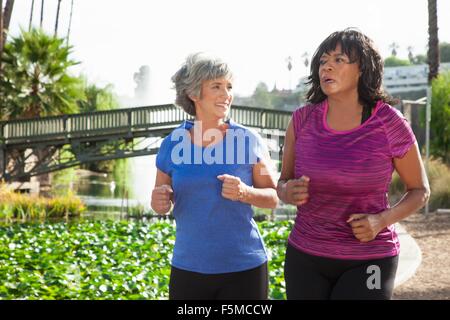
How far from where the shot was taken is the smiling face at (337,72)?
2.58 meters

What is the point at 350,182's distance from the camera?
2.52m

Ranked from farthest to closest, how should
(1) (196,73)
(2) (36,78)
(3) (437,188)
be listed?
1. (2) (36,78)
2. (3) (437,188)
3. (1) (196,73)

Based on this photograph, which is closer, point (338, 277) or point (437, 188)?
point (338, 277)

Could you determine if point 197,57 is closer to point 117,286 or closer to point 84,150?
point 117,286

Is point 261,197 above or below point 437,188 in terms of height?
above

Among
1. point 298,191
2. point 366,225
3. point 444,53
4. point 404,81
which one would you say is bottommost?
point 366,225

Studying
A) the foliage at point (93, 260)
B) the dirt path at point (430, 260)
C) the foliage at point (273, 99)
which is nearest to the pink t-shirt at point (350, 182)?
the foliage at point (93, 260)

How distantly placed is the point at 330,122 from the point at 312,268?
50 centimetres

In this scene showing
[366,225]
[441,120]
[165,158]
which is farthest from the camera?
[441,120]

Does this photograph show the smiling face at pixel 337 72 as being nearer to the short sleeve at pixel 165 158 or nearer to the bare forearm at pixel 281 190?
the bare forearm at pixel 281 190

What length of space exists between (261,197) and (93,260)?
5865 millimetres

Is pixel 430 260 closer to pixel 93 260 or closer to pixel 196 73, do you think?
pixel 93 260

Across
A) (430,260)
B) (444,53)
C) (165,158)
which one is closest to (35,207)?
(430,260)

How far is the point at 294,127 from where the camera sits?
2.69 m
